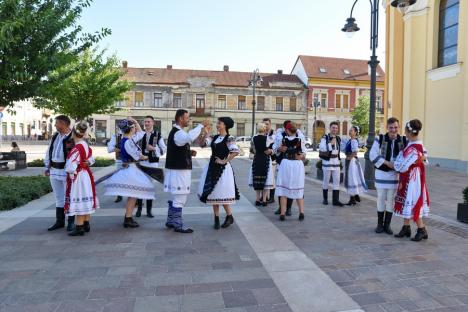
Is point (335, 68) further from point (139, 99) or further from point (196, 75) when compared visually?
point (139, 99)

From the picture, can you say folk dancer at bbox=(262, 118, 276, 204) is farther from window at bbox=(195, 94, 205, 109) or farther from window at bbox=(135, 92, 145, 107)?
window at bbox=(135, 92, 145, 107)

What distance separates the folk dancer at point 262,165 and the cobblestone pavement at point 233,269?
5.76 feet

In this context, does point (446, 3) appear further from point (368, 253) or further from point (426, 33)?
point (368, 253)

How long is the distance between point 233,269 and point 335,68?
176 feet

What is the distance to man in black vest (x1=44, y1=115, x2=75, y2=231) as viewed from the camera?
237 inches

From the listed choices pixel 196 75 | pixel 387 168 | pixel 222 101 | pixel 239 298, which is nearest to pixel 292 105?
pixel 222 101

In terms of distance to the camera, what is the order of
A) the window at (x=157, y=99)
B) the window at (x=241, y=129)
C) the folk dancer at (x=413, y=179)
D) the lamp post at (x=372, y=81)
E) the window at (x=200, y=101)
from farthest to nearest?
the window at (x=241, y=129)
the window at (x=200, y=101)
the window at (x=157, y=99)
the lamp post at (x=372, y=81)
the folk dancer at (x=413, y=179)

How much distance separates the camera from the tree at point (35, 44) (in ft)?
27.1

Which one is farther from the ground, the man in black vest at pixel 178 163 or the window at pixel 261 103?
the window at pixel 261 103

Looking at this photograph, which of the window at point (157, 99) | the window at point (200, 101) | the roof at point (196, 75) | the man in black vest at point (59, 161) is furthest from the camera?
the window at point (200, 101)

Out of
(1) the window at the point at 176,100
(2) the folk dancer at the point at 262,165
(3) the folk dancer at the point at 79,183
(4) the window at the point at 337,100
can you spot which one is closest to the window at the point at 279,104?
(4) the window at the point at 337,100

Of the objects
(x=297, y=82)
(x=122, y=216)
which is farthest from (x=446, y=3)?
(x=297, y=82)

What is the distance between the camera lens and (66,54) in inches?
389

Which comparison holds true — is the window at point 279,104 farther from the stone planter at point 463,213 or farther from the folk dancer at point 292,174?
the stone planter at point 463,213
